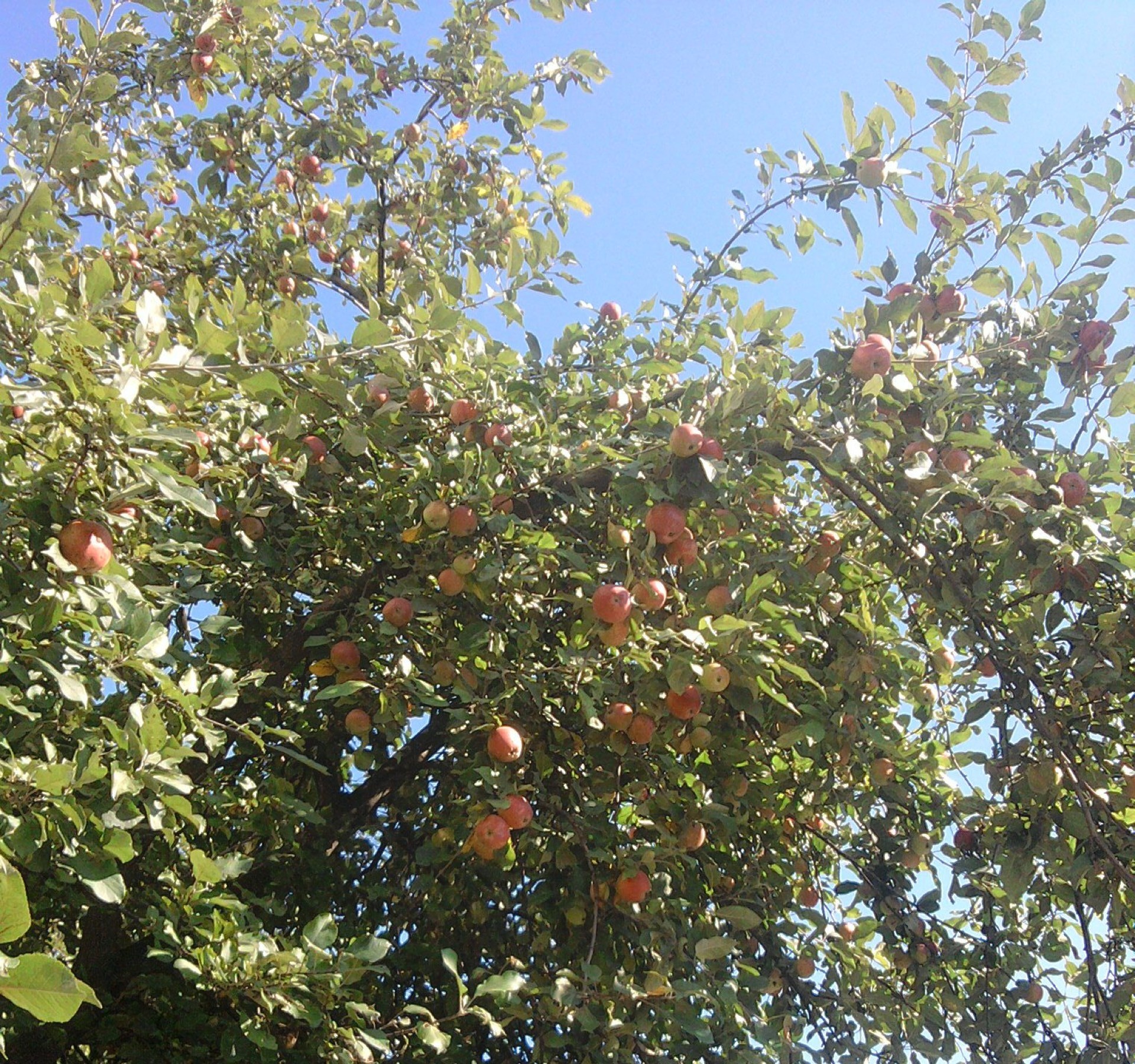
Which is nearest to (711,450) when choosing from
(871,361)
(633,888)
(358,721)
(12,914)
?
(871,361)

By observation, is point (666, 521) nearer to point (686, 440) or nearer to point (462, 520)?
point (686, 440)

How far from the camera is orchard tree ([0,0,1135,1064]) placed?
2.22 meters

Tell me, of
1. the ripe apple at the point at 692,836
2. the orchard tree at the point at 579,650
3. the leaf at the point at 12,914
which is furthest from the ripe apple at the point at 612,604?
the leaf at the point at 12,914

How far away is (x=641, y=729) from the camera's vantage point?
112 inches

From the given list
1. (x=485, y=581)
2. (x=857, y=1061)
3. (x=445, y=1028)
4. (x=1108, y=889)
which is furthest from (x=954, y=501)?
(x=445, y=1028)

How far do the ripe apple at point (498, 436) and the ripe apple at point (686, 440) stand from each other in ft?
1.82

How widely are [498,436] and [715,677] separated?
907 millimetres

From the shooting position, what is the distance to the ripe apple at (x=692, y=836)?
2914 millimetres

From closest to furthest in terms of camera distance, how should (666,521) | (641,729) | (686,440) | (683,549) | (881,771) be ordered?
(686,440), (666,521), (683,549), (641,729), (881,771)

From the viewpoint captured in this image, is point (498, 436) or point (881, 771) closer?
point (498, 436)

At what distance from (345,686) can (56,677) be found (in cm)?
78

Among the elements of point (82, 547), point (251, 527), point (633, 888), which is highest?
point (251, 527)

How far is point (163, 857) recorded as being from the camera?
2.62 metres

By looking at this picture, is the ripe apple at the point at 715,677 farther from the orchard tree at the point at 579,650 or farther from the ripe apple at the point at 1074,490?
the ripe apple at the point at 1074,490
